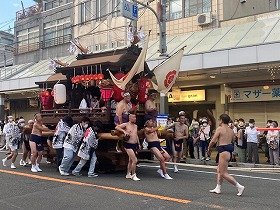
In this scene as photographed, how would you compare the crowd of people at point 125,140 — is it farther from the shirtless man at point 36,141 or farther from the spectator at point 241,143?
the spectator at point 241,143

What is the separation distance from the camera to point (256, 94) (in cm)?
1958

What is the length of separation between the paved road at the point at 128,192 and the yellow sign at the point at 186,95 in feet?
34.9

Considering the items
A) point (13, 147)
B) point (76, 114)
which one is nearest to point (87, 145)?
point (76, 114)

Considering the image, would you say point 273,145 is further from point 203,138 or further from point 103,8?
point 103,8

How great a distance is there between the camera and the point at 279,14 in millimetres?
19828

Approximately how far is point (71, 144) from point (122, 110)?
170 cm

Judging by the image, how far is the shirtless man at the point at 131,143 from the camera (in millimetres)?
9906

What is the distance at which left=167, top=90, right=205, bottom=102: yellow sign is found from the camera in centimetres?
2145

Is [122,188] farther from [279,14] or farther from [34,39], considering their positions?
[34,39]

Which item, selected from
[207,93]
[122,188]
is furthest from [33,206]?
[207,93]

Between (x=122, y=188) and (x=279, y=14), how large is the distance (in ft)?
48.4

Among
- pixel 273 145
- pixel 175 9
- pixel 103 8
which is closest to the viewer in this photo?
pixel 273 145

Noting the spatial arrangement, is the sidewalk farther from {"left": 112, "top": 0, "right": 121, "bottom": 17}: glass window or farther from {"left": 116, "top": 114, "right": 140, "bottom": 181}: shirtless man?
{"left": 112, "top": 0, "right": 121, "bottom": 17}: glass window

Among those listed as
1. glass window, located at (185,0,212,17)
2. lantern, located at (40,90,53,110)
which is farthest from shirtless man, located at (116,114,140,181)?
glass window, located at (185,0,212,17)
